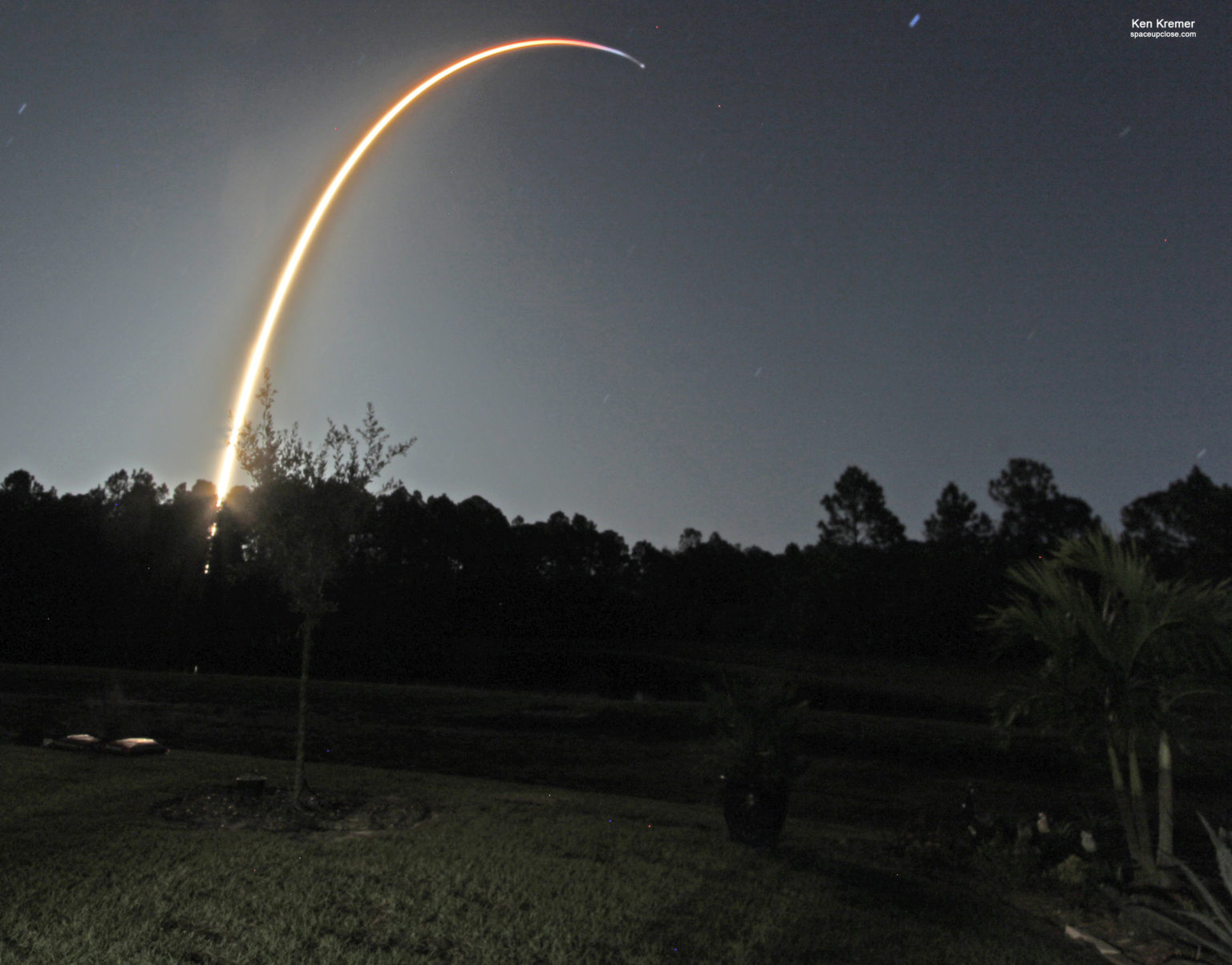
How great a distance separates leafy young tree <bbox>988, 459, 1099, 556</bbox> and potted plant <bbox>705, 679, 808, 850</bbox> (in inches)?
3646

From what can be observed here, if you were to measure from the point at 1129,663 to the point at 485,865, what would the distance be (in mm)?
7440

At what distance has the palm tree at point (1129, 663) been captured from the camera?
31.6ft

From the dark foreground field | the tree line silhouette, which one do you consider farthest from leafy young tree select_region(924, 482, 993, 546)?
the dark foreground field

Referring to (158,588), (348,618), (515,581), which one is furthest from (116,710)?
(515,581)

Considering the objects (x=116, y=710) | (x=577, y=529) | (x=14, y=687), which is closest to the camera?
(x=116, y=710)

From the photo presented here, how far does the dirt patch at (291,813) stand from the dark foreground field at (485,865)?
60 mm

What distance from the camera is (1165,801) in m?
9.78

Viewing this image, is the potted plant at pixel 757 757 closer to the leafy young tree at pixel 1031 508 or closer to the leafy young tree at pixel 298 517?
the leafy young tree at pixel 298 517

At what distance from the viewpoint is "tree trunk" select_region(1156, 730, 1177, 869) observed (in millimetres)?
9531

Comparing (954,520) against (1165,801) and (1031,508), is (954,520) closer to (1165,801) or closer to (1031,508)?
(1031,508)

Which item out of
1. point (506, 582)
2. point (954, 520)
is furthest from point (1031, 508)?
point (506, 582)

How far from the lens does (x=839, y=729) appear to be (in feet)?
78.7

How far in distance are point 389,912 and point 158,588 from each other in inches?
2513

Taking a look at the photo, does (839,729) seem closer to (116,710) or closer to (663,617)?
(116,710)
